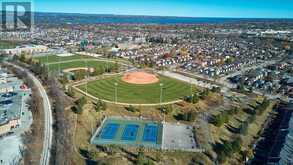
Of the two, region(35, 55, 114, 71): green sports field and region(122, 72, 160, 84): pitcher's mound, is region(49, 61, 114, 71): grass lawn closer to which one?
region(35, 55, 114, 71): green sports field

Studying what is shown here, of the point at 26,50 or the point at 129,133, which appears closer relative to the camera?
the point at 129,133

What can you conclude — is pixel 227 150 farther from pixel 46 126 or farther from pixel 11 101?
pixel 11 101

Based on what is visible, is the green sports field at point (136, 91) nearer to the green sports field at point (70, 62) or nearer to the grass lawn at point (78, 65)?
the grass lawn at point (78, 65)

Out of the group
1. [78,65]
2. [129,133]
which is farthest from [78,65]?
[129,133]

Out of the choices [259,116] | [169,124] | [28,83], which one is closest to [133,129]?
[169,124]

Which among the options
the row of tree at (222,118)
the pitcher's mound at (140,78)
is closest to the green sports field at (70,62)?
the pitcher's mound at (140,78)

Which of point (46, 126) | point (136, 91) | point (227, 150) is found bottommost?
point (227, 150)

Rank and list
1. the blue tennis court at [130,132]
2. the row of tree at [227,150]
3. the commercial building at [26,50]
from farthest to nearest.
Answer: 1. the commercial building at [26,50]
2. the blue tennis court at [130,132]
3. the row of tree at [227,150]
